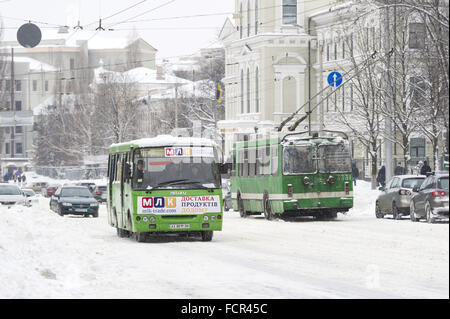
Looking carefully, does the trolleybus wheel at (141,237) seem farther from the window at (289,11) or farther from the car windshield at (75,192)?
the window at (289,11)

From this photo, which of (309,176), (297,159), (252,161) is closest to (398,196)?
(309,176)

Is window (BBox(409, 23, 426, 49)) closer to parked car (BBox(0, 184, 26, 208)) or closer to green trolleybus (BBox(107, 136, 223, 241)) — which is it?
green trolleybus (BBox(107, 136, 223, 241))

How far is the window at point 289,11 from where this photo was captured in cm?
8319

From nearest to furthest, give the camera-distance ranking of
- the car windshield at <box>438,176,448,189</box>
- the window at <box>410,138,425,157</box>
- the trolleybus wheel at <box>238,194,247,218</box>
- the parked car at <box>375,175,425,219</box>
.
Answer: the car windshield at <box>438,176,448,189</box>
the parked car at <box>375,175,425,219</box>
the trolleybus wheel at <box>238,194,247,218</box>
the window at <box>410,138,425,157</box>

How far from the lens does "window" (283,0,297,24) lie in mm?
83188

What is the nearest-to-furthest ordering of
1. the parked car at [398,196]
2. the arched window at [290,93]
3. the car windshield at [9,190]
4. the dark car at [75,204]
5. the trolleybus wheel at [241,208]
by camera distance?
1. the parked car at [398,196]
2. the trolleybus wheel at [241,208]
3. the dark car at [75,204]
4. the car windshield at [9,190]
5. the arched window at [290,93]

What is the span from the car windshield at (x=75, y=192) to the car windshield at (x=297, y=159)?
1342cm

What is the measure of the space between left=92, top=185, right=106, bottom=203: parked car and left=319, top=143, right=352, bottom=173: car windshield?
2970 cm

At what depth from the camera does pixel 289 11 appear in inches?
3287

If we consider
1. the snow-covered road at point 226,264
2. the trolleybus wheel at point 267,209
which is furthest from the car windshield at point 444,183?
the trolleybus wheel at point 267,209

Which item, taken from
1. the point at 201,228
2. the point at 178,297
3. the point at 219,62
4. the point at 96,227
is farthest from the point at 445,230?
the point at 219,62

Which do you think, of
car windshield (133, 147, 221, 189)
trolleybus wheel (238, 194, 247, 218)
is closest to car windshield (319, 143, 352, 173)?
trolleybus wheel (238, 194, 247, 218)

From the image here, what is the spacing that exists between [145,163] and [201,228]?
183 cm

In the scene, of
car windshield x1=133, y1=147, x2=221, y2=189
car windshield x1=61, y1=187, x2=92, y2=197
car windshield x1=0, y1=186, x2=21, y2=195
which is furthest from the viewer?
car windshield x1=0, y1=186, x2=21, y2=195
